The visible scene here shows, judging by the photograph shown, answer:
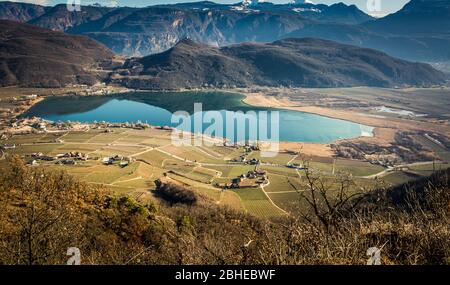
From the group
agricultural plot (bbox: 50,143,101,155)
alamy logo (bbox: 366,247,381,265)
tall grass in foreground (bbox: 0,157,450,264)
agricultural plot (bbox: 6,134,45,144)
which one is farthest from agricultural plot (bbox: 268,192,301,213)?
agricultural plot (bbox: 6,134,45,144)

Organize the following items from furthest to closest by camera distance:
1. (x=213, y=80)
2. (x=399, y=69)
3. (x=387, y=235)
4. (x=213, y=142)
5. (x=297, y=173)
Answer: (x=399, y=69) → (x=213, y=80) → (x=213, y=142) → (x=297, y=173) → (x=387, y=235)

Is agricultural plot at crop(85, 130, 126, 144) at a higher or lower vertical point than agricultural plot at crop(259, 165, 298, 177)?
higher

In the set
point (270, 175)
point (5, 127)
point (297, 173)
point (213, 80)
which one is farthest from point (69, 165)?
point (213, 80)

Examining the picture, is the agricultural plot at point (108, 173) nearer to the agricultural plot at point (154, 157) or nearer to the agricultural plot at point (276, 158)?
the agricultural plot at point (154, 157)

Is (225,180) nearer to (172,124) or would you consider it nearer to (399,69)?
(172,124)

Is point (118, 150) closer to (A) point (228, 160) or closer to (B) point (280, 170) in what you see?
(A) point (228, 160)

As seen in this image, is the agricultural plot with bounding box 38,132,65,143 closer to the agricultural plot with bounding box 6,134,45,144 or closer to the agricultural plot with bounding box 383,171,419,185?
the agricultural plot with bounding box 6,134,45,144
